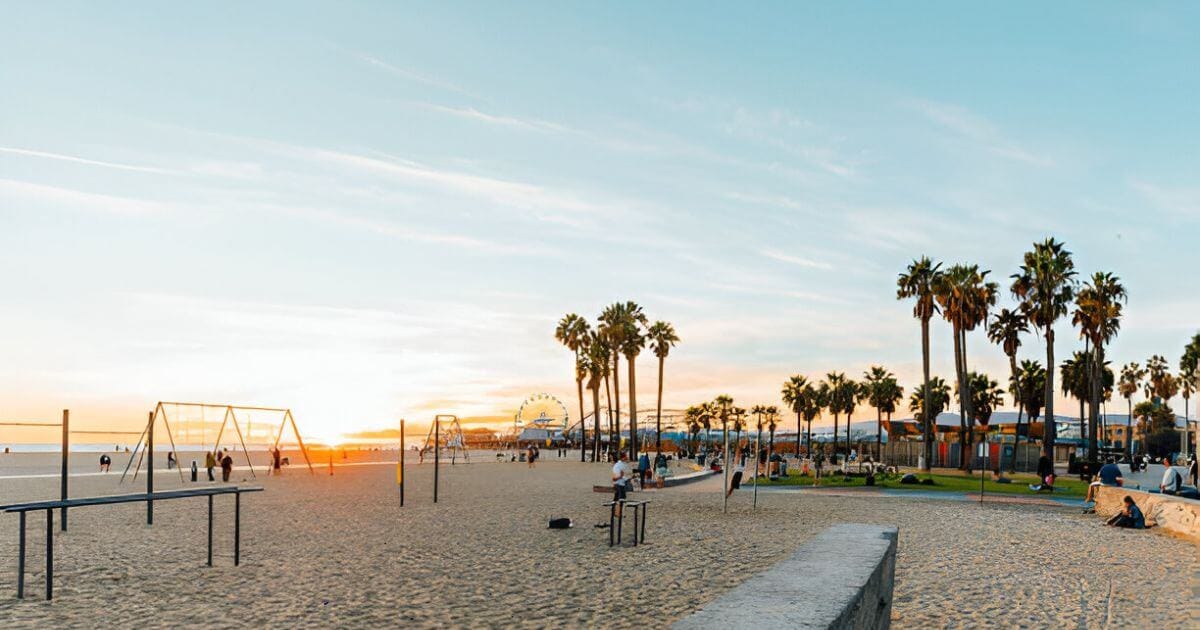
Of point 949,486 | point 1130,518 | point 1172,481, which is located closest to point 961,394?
point 949,486

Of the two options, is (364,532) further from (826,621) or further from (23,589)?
(826,621)

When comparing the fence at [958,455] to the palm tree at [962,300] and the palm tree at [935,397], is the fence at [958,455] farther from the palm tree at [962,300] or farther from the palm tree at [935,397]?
the palm tree at [935,397]

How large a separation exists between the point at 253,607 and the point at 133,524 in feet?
37.5

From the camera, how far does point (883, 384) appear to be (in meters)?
115

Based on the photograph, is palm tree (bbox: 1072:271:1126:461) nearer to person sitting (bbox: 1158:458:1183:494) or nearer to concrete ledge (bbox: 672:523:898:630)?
person sitting (bbox: 1158:458:1183:494)

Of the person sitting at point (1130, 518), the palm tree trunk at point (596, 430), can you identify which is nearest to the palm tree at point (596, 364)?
the palm tree trunk at point (596, 430)

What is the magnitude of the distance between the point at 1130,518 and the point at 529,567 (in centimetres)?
1521

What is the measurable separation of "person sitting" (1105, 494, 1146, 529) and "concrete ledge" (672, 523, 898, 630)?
15.6m

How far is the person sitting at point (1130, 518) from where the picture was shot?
21266 millimetres

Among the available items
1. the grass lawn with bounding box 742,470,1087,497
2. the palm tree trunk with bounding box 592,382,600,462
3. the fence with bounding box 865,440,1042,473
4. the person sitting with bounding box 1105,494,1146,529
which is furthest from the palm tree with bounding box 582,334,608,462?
the person sitting with bounding box 1105,494,1146,529

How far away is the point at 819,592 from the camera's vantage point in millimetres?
5945

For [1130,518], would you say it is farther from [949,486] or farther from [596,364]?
[596,364]

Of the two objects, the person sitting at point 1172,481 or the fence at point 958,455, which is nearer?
the person sitting at point 1172,481

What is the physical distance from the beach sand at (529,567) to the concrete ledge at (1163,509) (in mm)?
631
